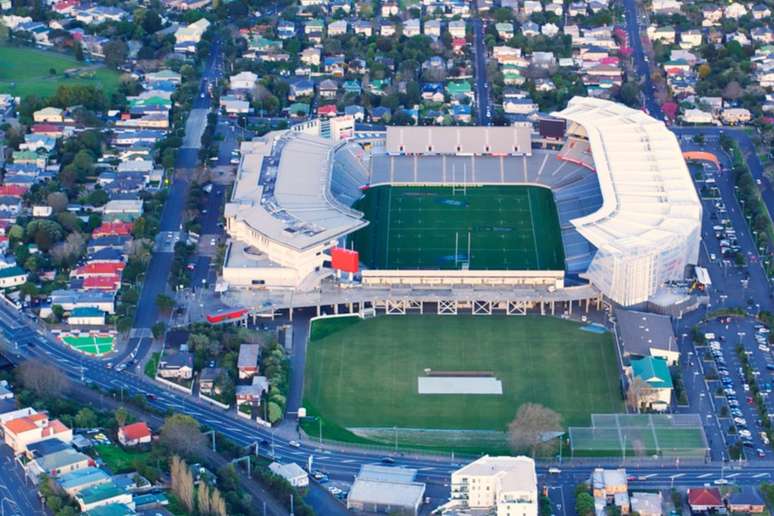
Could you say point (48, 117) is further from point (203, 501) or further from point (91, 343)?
point (203, 501)

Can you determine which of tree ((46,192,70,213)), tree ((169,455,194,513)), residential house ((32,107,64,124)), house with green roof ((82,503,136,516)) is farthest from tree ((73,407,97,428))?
residential house ((32,107,64,124))

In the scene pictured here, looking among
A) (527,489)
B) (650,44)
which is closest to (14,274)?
(527,489)

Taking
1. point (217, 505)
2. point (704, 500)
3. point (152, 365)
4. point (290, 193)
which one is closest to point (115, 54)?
point (290, 193)

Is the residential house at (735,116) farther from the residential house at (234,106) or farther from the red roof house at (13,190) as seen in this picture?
the red roof house at (13,190)

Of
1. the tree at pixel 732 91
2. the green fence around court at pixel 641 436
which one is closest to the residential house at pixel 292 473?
the green fence around court at pixel 641 436

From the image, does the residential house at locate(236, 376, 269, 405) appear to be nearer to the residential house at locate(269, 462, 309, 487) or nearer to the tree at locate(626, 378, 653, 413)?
the residential house at locate(269, 462, 309, 487)

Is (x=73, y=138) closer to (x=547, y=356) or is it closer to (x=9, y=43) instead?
(x=9, y=43)
